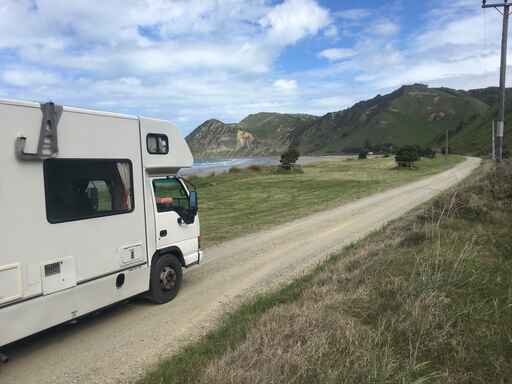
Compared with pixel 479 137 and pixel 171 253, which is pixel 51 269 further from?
pixel 479 137

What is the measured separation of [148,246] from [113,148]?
177 centimetres

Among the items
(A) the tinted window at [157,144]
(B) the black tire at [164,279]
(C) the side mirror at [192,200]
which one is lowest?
(B) the black tire at [164,279]

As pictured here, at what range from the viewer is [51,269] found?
209 inches

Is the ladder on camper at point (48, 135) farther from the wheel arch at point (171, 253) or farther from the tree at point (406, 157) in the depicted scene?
the tree at point (406, 157)

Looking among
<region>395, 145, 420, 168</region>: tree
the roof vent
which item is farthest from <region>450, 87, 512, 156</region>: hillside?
the roof vent

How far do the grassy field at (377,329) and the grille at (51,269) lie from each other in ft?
6.22

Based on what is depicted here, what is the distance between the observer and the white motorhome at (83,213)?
493cm

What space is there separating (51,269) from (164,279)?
233cm

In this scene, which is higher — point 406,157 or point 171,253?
point 406,157

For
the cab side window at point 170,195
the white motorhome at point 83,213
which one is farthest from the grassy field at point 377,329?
the cab side window at point 170,195

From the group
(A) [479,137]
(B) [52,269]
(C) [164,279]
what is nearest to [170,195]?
(C) [164,279]

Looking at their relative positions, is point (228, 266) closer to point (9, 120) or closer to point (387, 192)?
point (9, 120)

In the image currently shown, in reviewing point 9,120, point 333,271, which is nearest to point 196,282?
point 333,271

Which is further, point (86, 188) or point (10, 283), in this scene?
point (86, 188)
